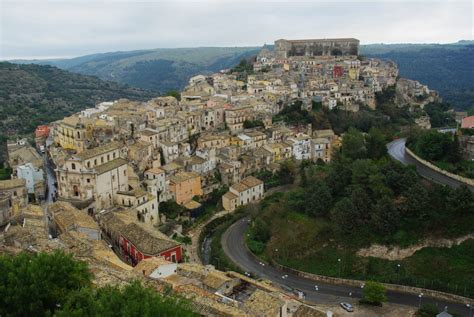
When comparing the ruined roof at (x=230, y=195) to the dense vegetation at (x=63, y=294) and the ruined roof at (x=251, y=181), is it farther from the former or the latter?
the dense vegetation at (x=63, y=294)

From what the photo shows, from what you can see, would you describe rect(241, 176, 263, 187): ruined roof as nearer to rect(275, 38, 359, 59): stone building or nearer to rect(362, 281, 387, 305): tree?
rect(362, 281, 387, 305): tree

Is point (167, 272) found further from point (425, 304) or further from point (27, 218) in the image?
point (425, 304)

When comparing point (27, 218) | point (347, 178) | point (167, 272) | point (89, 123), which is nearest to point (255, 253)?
point (347, 178)

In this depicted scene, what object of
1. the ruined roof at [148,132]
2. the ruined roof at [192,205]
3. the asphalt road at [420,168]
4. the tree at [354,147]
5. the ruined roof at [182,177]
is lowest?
the ruined roof at [192,205]

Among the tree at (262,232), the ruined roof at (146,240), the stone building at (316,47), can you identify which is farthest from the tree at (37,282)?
the stone building at (316,47)

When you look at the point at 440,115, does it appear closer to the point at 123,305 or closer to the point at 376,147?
the point at 376,147

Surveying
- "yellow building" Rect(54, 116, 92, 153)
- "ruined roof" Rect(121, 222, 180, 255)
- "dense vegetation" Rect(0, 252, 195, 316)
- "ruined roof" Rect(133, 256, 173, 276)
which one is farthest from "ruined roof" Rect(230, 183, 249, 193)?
"dense vegetation" Rect(0, 252, 195, 316)
